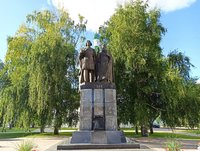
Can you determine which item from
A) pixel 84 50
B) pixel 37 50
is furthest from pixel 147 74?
pixel 84 50

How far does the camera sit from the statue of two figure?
38.7 ft

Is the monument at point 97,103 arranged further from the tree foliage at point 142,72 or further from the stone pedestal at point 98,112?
the tree foliage at point 142,72

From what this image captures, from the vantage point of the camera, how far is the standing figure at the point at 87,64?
11766 millimetres

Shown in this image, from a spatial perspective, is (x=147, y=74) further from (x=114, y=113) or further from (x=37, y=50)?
(x=114, y=113)

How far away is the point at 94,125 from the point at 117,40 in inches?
427

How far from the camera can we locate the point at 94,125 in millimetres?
11211

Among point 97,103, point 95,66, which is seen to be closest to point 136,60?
point 95,66

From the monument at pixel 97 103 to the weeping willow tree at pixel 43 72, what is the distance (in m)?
9.78

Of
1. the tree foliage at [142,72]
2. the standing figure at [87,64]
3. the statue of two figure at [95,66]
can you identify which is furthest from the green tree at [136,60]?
the standing figure at [87,64]

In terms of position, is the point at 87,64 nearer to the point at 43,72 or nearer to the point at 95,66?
the point at 95,66

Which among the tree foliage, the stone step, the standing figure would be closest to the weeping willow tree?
the tree foliage

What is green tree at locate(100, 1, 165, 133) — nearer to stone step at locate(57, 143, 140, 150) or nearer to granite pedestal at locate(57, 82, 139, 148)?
granite pedestal at locate(57, 82, 139, 148)

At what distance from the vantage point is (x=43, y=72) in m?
21.5

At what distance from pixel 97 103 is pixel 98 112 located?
34cm
